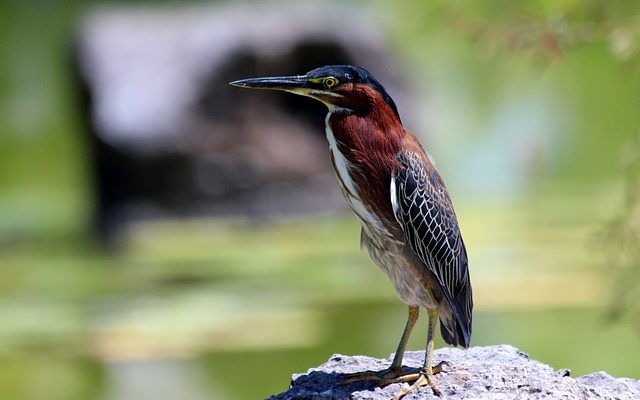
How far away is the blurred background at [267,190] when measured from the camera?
4629 millimetres

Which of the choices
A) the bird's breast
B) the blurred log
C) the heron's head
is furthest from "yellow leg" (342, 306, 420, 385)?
the blurred log

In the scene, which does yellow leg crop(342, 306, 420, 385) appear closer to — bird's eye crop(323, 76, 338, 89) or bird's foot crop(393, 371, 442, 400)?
bird's foot crop(393, 371, 442, 400)

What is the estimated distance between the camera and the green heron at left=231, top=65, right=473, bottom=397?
7.43ft

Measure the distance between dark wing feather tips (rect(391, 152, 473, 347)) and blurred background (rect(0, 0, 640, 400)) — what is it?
94 cm

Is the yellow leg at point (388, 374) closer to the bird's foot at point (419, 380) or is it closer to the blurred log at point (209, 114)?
the bird's foot at point (419, 380)

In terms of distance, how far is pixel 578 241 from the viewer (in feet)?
23.2

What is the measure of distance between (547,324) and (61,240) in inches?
142

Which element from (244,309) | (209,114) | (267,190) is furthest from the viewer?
(209,114)

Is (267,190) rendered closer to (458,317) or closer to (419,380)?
(458,317)

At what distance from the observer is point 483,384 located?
2225 millimetres

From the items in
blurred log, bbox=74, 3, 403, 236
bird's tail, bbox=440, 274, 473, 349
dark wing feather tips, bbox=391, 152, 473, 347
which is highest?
blurred log, bbox=74, 3, 403, 236

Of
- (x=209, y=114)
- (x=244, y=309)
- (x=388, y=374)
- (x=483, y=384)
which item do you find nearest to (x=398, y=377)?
(x=388, y=374)

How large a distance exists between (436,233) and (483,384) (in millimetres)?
296

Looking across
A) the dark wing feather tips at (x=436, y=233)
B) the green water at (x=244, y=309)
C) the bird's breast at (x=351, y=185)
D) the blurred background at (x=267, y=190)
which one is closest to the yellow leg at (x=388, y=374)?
the dark wing feather tips at (x=436, y=233)
